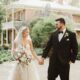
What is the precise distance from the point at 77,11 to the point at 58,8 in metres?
3.48

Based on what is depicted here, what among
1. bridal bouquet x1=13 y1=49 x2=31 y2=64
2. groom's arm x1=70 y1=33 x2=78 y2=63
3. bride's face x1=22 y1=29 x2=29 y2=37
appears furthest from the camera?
bridal bouquet x1=13 y1=49 x2=31 y2=64

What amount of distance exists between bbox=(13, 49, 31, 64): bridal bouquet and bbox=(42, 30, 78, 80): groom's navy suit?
1223 mm

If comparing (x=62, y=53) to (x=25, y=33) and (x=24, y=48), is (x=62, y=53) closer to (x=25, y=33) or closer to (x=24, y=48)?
(x=25, y=33)

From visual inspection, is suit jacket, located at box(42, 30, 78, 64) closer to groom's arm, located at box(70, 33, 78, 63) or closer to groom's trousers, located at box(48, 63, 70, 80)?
groom's arm, located at box(70, 33, 78, 63)

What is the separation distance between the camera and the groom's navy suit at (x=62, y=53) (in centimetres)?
984

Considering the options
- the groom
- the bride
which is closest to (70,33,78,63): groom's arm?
the groom

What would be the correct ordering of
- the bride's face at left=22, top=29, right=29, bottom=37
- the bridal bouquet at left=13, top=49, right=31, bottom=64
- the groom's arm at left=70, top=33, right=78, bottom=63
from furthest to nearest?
the bridal bouquet at left=13, top=49, right=31, bottom=64 < the bride's face at left=22, top=29, right=29, bottom=37 < the groom's arm at left=70, top=33, right=78, bottom=63

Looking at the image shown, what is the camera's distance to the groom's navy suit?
984 cm

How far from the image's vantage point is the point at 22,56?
432 inches

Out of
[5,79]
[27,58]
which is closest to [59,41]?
[27,58]

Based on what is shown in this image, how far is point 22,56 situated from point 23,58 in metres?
0.06

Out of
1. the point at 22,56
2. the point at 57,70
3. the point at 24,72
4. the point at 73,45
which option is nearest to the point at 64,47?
the point at 73,45

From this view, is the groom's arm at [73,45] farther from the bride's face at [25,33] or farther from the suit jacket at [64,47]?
the bride's face at [25,33]

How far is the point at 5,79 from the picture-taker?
15359 mm
